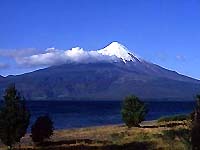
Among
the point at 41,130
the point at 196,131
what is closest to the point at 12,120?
the point at 41,130

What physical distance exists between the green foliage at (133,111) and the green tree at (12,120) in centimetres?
2444

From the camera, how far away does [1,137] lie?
44.0 meters

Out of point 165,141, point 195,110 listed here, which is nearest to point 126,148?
point 165,141

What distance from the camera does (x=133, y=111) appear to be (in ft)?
222

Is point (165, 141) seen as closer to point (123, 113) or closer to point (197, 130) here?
point (197, 130)

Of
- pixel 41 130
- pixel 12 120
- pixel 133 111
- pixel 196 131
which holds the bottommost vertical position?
pixel 196 131

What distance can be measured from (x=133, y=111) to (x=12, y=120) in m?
26.4

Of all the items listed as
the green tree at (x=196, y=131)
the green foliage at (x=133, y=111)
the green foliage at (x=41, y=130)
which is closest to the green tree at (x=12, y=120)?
the green foliage at (x=41, y=130)

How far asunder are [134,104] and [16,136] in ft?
86.3

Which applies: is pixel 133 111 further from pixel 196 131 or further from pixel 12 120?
pixel 196 131

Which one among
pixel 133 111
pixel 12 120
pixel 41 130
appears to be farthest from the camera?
pixel 133 111

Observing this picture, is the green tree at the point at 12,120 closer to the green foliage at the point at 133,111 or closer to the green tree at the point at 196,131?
the green tree at the point at 196,131

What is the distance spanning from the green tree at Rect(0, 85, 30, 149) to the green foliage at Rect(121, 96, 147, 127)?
24440 mm

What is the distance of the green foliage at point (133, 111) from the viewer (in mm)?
67125
